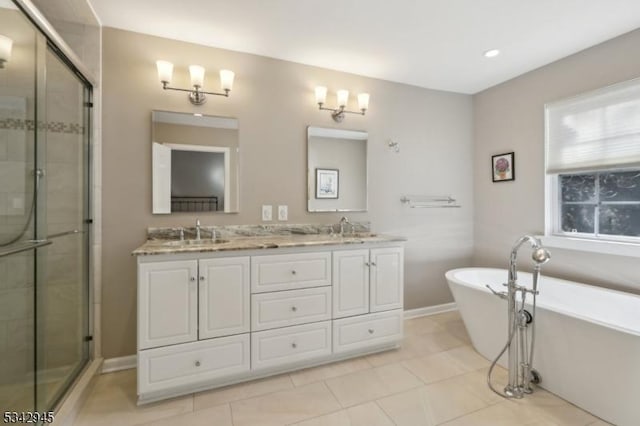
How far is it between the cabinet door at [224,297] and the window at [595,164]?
2.88 meters

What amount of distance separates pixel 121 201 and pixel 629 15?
3.91 m

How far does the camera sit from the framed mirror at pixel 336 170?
2.76 meters

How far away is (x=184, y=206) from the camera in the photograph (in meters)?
2.35

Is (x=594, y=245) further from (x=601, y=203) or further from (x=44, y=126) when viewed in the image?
(x=44, y=126)

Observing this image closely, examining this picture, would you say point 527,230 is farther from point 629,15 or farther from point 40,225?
point 40,225

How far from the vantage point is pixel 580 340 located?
5.64ft

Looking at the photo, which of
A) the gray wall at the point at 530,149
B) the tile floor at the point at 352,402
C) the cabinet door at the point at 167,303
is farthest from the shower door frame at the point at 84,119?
the gray wall at the point at 530,149

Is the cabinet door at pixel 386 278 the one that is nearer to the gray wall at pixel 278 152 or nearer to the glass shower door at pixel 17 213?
the gray wall at pixel 278 152

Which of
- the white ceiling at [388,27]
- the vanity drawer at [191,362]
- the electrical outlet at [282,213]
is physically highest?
the white ceiling at [388,27]

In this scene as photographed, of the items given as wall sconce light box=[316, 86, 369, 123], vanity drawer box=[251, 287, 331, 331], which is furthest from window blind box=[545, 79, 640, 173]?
vanity drawer box=[251, 287, 331, 331]

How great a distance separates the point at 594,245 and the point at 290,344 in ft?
8.53

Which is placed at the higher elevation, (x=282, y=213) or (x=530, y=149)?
(x=530, y=149)

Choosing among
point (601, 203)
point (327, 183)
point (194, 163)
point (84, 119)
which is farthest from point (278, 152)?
point (601, 203)

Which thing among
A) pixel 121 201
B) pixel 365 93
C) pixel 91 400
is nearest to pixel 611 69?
pixel 365 93
